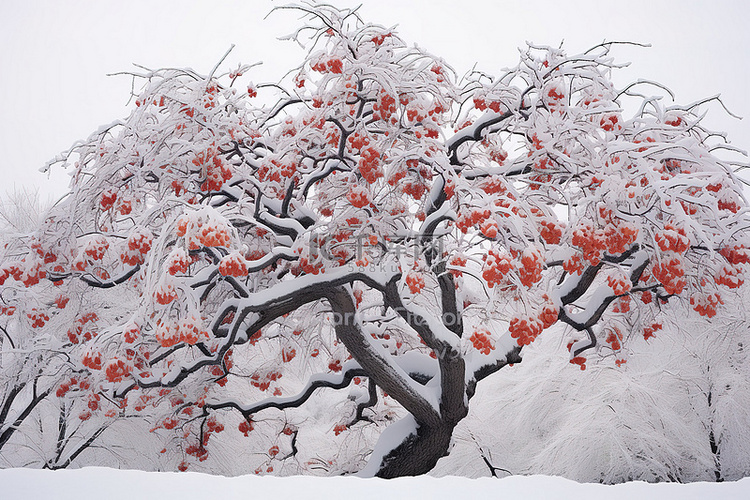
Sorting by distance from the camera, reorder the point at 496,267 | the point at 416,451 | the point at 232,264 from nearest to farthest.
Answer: the point at 496,267
the point at 232,264
the point at 416,451

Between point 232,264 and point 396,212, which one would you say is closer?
point 232,264

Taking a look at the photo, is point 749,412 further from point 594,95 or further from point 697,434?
point 594,95

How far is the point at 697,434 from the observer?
32.6 ft

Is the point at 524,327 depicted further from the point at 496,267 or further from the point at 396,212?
the point at 396,212

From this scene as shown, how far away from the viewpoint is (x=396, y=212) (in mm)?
6699

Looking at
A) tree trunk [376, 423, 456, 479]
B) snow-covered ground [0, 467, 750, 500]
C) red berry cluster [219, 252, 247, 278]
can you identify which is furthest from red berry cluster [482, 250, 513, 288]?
tree trunk [376, 423, 456, 479]

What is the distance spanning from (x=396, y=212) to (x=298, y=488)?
384 centimetres

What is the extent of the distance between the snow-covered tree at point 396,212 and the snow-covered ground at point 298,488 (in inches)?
42.7

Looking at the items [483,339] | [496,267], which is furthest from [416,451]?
[496,267]

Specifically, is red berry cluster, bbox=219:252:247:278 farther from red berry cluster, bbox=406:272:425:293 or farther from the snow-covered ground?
the snow-covered ground

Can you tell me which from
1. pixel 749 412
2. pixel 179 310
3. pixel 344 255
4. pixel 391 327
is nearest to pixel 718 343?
pixel 749 412

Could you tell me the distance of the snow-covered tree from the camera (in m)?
4.32

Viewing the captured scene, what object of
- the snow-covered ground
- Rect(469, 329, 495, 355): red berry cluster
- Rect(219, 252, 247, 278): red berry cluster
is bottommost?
the snow-covered ground

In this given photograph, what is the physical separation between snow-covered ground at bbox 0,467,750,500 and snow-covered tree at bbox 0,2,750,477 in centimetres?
108
